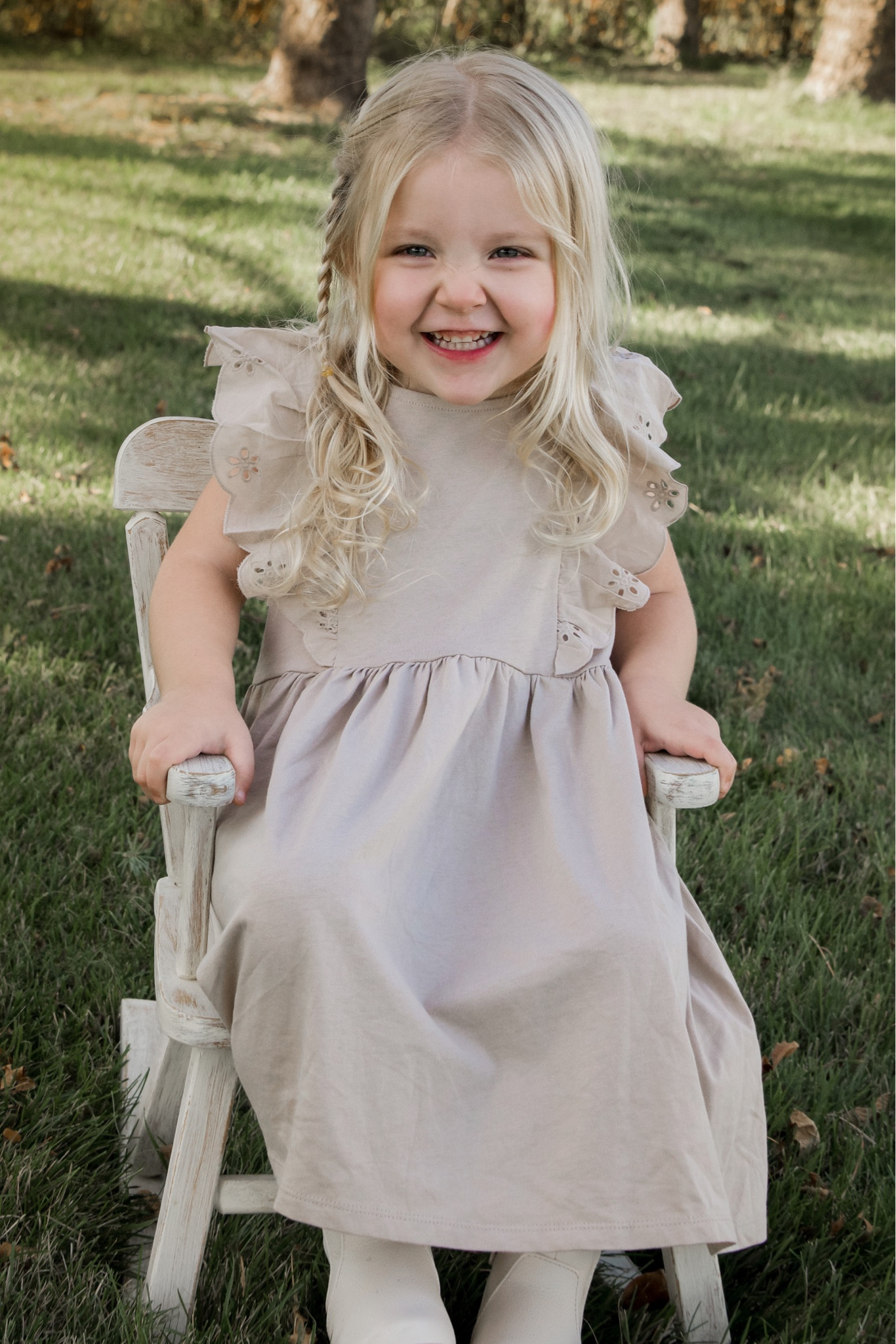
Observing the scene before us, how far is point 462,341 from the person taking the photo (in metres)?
1.68

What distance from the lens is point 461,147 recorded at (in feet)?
5.27

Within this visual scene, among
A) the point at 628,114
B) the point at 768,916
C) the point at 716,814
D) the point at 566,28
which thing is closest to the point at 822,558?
the point at 716,814

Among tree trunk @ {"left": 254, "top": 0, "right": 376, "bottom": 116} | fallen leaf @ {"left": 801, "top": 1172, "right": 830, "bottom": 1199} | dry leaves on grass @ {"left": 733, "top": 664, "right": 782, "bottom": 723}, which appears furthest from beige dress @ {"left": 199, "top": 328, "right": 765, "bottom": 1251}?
tree trunk @ {"left": 254, "top": 0, "right": 376, "bottom": 116}

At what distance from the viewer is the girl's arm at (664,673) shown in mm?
1711

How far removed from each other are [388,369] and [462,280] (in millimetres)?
253

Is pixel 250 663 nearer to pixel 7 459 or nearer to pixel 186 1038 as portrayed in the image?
pixel 7 459

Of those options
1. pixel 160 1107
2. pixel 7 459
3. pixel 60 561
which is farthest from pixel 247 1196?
pixel 7 459

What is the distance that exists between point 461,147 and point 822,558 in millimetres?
2725

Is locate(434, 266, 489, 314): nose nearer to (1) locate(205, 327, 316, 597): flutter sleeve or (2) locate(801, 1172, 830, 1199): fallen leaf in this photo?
(1) locate(205, 327, 316, 597): flutter sleeve

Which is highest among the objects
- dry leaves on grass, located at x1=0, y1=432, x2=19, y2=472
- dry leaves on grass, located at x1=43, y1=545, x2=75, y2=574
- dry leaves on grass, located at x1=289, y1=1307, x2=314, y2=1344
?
dry leaves on grass, located at x1=0, y1=432, x2=19, y2=472

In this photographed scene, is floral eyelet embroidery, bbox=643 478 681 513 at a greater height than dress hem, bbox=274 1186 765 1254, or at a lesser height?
greater

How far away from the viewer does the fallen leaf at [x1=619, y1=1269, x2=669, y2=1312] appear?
1814mm

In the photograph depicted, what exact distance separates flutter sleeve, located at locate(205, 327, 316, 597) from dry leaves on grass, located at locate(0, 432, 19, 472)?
96.5 inches

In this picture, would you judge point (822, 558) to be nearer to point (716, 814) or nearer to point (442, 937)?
point (716, 814)
